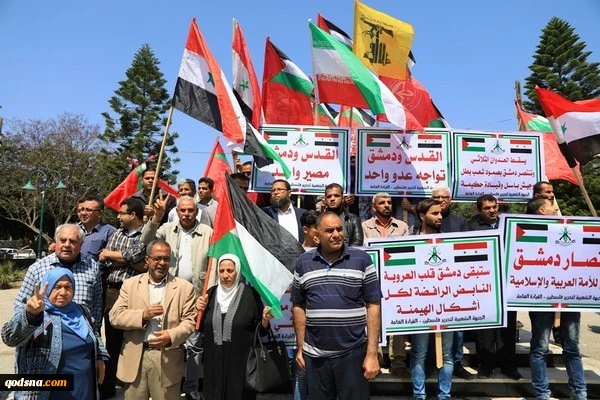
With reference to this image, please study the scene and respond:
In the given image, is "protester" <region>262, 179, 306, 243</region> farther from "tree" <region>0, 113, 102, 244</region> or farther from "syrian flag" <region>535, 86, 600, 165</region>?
"tree" <region>0, 113, 102, 244</region>

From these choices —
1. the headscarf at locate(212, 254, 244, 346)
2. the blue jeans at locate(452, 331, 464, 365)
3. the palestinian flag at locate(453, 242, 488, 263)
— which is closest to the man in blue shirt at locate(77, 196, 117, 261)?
the headscarf at locate(212, 254, 244, 346)

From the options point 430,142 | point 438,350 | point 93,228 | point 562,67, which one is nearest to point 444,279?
point 438,350

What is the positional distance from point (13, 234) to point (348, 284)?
3605 cm

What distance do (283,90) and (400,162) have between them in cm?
233

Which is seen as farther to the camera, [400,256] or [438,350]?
[400,256]

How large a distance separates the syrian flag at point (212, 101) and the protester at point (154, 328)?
2028 millimetres

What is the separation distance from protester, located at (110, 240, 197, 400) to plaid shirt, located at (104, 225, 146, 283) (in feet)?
1.86

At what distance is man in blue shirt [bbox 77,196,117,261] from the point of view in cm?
432

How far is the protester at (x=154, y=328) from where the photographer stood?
3373 millimetres

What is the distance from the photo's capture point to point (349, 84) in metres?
6.04

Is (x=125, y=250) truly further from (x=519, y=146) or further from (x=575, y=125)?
(x=575, y=125)

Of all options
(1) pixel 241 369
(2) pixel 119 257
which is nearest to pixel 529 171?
(1) pixel 241 369

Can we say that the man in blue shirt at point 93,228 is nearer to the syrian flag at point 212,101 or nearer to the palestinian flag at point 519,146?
the syrian flag at point 212,101

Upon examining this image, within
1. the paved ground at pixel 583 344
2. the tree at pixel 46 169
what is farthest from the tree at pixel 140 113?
the paved ground at pixel 583 344
